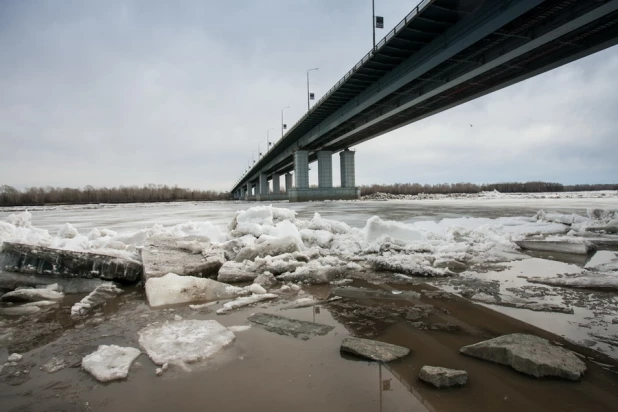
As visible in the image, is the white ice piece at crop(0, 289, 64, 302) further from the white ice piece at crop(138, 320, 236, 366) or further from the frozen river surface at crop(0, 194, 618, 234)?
the frozen river surface at crop(0, 194, 618, 234)

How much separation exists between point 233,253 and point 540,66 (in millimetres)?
23056

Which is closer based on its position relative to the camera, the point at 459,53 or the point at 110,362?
the point at 110,362

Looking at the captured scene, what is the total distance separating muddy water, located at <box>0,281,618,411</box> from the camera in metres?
1.57

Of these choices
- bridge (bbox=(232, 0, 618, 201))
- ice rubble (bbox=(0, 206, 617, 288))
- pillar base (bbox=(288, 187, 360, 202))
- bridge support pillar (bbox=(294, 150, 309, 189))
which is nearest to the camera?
ice rubble (bbox=(0, 206, 617, 288))

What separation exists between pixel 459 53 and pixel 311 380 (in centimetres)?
2193

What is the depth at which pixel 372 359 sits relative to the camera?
6.53 feet

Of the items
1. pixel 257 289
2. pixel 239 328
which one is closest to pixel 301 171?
pixel 257 289

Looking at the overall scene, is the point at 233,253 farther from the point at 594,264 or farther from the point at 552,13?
the point at 552,13

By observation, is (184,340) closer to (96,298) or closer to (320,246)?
(96,298)

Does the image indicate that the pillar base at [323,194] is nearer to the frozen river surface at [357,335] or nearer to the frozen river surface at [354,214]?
the frozen river surface at [354,214]

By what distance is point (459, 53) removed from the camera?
18.9 metres

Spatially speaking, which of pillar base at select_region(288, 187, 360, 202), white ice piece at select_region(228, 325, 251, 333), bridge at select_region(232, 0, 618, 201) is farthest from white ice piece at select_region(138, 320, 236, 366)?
pillar base at select_region(288, 187, 360, 202)

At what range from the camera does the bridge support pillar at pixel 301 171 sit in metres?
45.6

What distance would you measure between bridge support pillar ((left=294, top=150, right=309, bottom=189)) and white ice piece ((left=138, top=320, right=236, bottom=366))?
42256 mm
